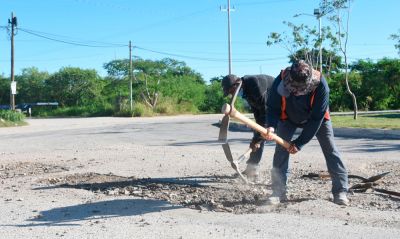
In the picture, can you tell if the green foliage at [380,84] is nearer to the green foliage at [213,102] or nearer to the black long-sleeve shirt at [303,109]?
the green foliage at [213,102]

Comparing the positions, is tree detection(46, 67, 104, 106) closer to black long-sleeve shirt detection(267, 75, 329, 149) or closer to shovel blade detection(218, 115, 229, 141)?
shovel blade detection(218, 115, 229, 141)

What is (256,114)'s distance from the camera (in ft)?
22.4

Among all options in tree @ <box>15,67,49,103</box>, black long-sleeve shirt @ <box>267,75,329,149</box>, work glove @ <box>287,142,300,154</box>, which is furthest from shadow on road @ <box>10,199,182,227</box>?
tree @ <box>15,67,49,103</box>

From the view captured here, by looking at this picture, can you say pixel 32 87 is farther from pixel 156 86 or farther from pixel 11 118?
pixel 11 118

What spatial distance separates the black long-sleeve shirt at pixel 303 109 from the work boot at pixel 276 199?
2.03 feet

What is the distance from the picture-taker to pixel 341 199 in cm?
533

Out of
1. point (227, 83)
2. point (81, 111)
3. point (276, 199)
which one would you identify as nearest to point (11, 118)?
point (81, 111)

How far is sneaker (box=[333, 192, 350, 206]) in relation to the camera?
531 centimetres

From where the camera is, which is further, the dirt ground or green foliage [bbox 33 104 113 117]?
green foliage [bbox 33 104 113 117]

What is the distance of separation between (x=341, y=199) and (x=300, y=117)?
37.1 inches

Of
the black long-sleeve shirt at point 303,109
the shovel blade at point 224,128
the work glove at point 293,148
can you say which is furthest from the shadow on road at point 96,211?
the black long-sleeve shirt at point 303,109

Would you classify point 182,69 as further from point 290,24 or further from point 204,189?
point 204,189

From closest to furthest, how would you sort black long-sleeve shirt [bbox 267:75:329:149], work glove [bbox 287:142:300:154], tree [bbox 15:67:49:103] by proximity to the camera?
black long-sleeve shirt [bbox 267:75:329:149], work glove [bbox 287:142:300:154], tree [bbox 15:67:49:103]

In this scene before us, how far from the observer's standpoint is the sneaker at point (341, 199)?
5.31 m
